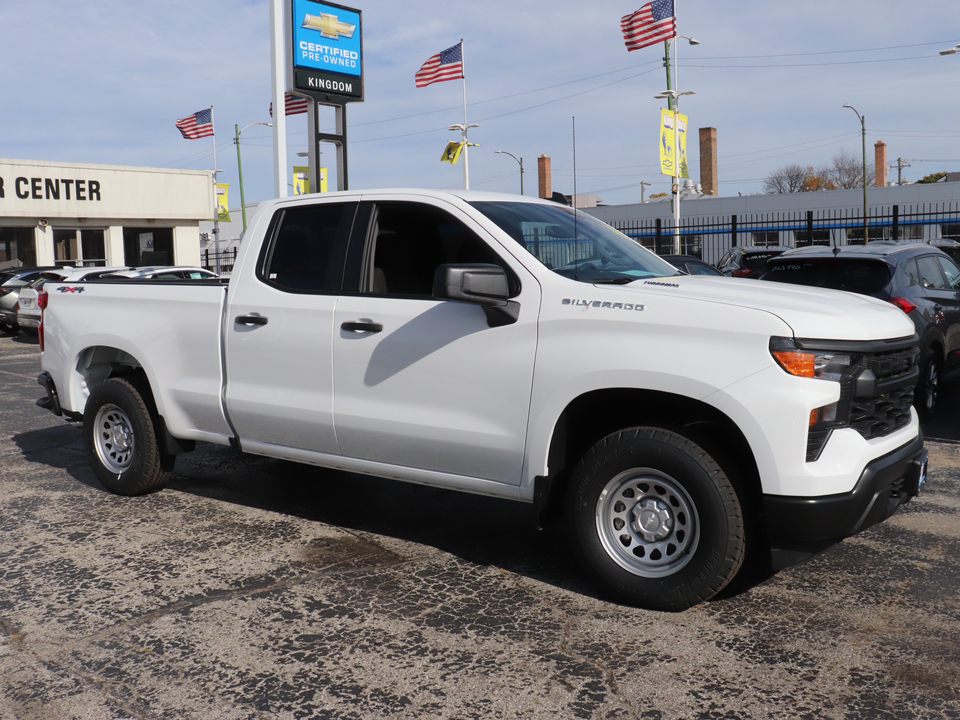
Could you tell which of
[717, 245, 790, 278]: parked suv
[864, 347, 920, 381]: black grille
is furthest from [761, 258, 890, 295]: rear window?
[717, 245, 790, 278]: parked suv

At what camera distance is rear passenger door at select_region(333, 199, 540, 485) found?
181 inches

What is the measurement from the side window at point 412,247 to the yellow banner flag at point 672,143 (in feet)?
74.5

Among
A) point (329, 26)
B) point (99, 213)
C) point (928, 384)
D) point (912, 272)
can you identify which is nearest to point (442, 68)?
point (329, 26)

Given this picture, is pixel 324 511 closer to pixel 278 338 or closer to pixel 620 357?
pixel 278 338

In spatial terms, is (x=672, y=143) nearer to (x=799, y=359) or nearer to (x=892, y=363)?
(x=892, y=363)

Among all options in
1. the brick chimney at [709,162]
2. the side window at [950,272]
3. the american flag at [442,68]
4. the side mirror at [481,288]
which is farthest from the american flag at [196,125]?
the brick chimney at [709,162]

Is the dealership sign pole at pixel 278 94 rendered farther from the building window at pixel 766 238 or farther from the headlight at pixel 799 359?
the building window at pixel 766 238

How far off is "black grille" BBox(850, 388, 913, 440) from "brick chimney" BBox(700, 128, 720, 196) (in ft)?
219

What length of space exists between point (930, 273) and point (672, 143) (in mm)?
19096

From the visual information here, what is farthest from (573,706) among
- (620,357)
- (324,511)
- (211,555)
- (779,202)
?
(779,202)

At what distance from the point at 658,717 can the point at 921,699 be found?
0.98 metres

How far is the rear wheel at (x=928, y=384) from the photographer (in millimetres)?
8664

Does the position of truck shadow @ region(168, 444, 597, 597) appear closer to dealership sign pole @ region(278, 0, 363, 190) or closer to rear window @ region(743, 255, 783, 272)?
dealership sign pole @ region(278, 0, 363, 190)

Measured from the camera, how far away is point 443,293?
4363 millimetres
